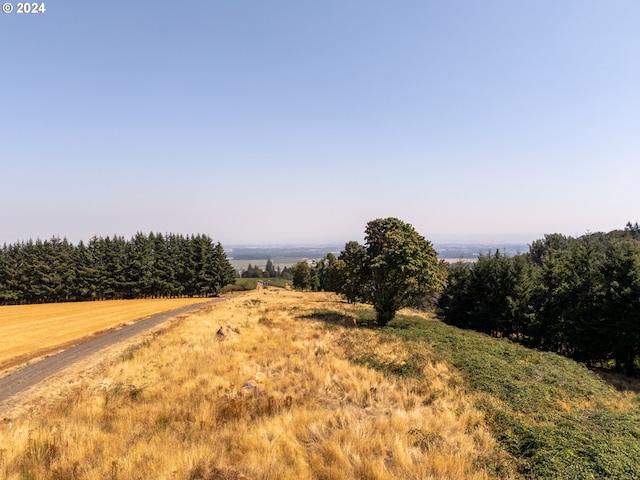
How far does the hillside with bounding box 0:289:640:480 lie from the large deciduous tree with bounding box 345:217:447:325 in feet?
29.7

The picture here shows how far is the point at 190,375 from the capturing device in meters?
15.6

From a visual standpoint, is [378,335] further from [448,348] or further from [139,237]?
[139,237]

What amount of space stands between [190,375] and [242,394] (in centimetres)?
451

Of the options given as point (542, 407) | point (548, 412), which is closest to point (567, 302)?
point (542, 407)

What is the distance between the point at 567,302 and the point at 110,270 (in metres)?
87.6

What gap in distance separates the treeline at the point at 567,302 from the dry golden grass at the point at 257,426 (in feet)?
81.4

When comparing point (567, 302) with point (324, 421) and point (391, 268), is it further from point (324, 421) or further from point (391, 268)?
point (324, 421)

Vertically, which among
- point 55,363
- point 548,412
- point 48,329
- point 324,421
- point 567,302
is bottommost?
point 567,302

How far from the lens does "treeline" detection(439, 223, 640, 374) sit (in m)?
29.7

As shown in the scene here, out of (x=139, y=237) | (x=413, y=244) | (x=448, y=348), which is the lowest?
(x=448, y=348)

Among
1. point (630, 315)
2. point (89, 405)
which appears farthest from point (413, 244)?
point (89, 405)

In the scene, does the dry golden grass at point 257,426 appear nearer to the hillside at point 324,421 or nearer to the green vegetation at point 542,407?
the hillside at point 324,421

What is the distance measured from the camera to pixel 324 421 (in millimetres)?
9906

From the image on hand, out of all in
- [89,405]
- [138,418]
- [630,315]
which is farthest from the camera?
[630,315]
